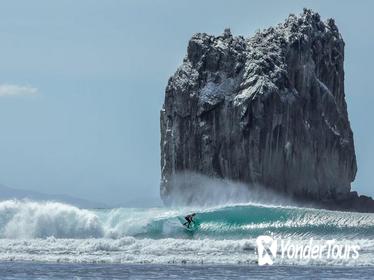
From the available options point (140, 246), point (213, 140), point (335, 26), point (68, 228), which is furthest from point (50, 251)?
point (335, 26)

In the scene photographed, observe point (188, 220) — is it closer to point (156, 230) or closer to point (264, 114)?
point (156, 230)

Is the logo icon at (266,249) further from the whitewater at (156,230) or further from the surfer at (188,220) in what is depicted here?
the surfer at (188,220)

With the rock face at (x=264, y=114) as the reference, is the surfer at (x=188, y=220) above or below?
below

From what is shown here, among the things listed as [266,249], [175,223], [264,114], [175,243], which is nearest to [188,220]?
[175,223]

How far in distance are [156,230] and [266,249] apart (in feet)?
30.3

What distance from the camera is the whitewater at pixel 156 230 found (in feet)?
143

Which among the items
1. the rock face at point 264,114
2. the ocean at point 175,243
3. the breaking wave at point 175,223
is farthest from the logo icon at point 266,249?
the rock face at point 264,114

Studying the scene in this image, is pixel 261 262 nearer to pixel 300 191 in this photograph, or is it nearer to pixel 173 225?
pixel 173 225

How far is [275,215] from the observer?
50594 mm

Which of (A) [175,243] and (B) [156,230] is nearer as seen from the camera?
(A) [175,243]

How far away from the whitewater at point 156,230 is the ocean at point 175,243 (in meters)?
0.05

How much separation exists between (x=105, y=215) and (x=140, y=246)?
934 cm

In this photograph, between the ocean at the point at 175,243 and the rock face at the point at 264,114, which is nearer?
the ocean at the point at 175,243

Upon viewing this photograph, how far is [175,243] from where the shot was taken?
4481 centimetres
